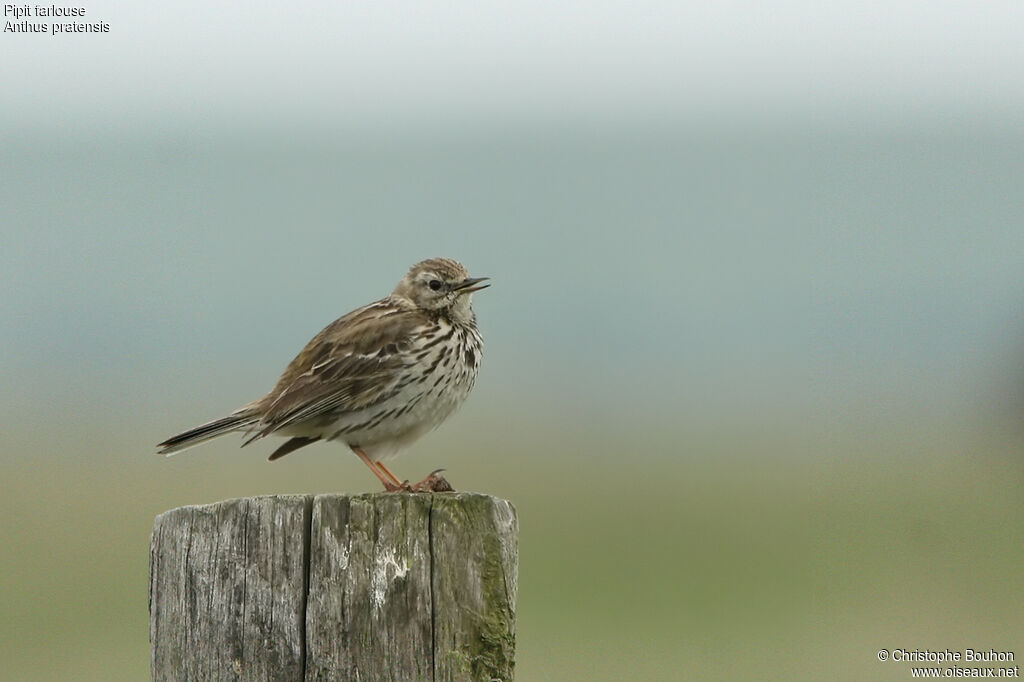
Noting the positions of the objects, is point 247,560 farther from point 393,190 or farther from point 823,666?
point 393,190

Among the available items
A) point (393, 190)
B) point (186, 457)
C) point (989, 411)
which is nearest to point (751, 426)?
point (989, 411)

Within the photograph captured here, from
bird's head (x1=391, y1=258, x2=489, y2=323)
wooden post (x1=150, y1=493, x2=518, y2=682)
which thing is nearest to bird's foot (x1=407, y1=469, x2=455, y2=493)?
wooden post (x1=150, y1=493, x2=518, y2=682)

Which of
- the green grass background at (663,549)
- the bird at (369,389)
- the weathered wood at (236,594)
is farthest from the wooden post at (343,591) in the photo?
the green grass background at (663,549)

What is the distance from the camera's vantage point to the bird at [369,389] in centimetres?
786

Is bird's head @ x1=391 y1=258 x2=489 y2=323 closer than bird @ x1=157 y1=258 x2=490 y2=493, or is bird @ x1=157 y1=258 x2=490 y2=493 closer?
bird @ x1=157 y1=258 x2=490 y2=493

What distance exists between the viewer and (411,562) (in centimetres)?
457

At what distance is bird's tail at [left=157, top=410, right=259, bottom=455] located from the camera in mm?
7789

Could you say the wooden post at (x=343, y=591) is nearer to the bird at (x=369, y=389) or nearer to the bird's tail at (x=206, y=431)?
the bird at (x=369, y=389)

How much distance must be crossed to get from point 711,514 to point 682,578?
325cm

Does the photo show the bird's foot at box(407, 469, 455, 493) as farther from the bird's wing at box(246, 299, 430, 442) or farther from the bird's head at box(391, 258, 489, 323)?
the bird's head at box(391, 258, 489, 323)
